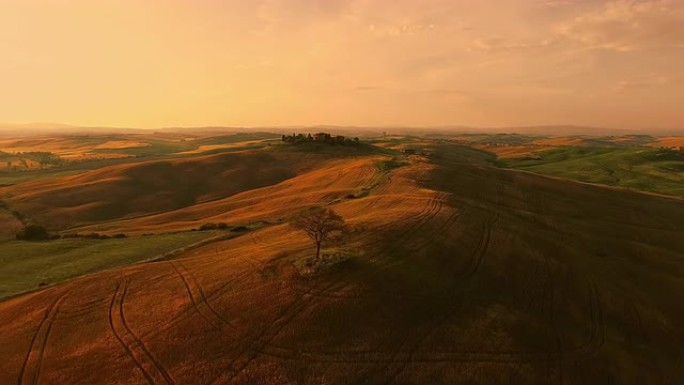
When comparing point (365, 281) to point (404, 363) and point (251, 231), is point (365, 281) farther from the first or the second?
point (251, 231)

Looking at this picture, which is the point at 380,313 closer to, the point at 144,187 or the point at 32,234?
the point at 32,234


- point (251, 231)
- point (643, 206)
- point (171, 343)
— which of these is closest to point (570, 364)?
point (171, 343)

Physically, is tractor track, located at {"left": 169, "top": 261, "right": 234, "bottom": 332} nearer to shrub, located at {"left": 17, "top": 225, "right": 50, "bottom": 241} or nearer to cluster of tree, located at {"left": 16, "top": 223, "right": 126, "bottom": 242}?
cluster of tree, located at {"left": 16, "top": 223, "right": 126, "bottom": 242}

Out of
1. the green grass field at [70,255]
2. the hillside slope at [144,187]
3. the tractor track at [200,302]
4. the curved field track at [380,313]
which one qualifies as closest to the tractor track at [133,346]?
the curved field track at [380,313]

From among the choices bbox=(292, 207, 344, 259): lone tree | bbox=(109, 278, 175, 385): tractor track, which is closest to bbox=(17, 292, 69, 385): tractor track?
bbox=(109, 278, 175, 385): tractor track

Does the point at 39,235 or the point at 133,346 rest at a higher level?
the point at 133,346

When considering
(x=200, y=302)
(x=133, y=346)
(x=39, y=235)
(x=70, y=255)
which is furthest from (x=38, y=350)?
(x=39, y=235)
